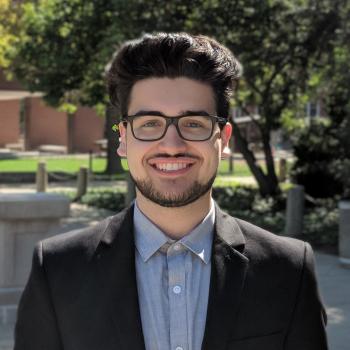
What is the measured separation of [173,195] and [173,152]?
0.11 metres

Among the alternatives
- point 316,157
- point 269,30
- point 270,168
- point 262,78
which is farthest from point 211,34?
point 316,157

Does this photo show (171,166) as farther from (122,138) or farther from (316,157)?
(316,157)

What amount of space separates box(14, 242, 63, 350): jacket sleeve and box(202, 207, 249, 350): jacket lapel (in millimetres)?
392

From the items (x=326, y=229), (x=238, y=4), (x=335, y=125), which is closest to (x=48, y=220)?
(x=326, y=229)

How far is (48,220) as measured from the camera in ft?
22.4

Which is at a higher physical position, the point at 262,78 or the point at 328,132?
the point at 262,78

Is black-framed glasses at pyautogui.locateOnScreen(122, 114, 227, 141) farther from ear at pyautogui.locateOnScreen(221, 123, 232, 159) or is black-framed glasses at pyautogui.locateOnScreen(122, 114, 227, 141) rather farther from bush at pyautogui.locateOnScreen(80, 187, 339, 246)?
bush at pyautogui.locateOnScreen(80, 187, 339, 246)

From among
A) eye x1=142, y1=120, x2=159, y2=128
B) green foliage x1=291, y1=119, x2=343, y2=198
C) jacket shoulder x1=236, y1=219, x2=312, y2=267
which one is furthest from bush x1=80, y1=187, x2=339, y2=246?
eye x1=142, y1=120, x2=159, y2=128

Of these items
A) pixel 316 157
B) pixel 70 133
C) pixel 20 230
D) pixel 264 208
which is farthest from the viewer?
pixel 70 133

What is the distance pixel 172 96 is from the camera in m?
1.75

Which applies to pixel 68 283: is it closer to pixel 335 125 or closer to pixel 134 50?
pixel 134 50

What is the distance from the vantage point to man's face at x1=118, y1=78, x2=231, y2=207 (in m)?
1.74

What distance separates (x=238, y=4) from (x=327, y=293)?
7.47 m

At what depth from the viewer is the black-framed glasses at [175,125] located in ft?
5.71
